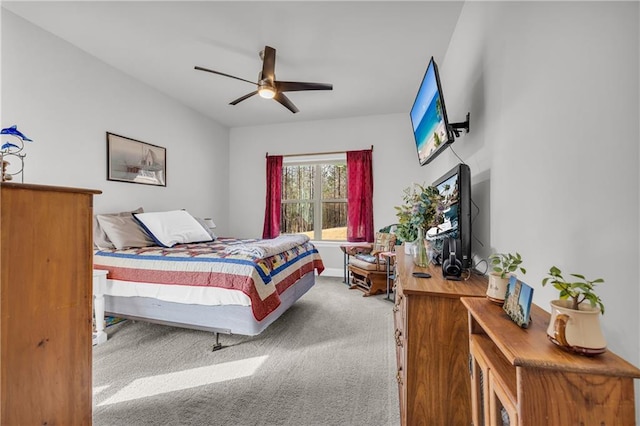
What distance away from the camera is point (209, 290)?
2145mm

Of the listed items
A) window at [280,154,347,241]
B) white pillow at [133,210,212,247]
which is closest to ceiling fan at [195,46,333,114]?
white pillow at [133,210,212,247]

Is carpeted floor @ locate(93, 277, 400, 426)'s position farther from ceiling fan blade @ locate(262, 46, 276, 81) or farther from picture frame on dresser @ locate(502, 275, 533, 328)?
ceiling fan blade @ locate(262, 46, 276, 81)

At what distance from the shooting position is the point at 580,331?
21.9 inches

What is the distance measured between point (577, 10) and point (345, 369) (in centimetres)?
216

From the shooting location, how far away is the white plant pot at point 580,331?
55 cm

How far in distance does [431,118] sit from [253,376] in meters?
2.19

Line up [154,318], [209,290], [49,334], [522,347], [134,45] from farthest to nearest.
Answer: [134,45]
[154,318]
[209,290]
[49,334]
[522,347]

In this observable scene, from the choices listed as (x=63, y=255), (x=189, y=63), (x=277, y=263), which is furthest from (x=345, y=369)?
(x=189, y=63)

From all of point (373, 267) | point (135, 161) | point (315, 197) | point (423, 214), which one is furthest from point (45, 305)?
point (315, 197)

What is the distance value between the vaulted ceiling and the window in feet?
4.80

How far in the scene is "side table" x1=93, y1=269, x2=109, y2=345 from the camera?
2285 millimetres

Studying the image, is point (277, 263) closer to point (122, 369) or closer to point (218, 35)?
point (122, 369)

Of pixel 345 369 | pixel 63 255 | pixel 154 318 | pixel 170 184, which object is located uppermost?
pixel 170 184

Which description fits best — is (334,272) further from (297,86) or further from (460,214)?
(460,214)
